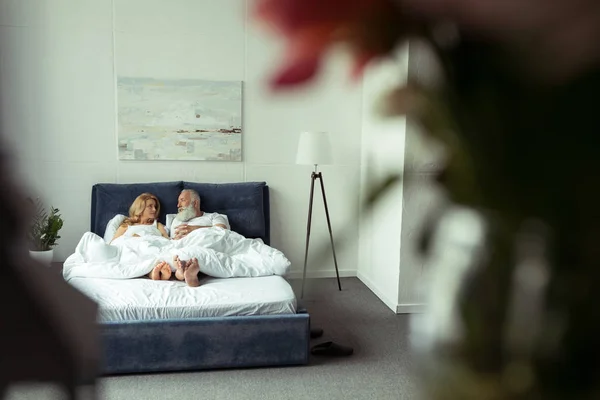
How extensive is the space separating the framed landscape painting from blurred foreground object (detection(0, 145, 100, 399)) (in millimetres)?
4435

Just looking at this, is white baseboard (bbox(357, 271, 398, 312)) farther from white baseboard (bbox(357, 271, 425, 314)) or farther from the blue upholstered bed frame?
the blue upholstered bed frame

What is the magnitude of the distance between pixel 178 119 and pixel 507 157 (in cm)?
461

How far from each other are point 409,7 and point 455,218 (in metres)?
0.09

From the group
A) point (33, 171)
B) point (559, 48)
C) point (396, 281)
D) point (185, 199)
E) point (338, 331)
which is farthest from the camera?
point (185, 199)

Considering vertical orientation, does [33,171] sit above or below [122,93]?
below

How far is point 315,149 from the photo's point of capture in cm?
414

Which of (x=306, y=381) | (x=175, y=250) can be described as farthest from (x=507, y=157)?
(x=175, y=250)

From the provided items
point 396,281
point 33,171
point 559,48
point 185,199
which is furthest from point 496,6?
point 185,199

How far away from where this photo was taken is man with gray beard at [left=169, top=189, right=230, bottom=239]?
4.07 m

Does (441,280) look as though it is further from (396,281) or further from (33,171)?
(396,281)

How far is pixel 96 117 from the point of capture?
178 inches

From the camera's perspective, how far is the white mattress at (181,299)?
2.96 m

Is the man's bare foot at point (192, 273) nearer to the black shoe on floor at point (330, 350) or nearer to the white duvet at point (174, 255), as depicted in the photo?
the white duvet at point (174, 255)

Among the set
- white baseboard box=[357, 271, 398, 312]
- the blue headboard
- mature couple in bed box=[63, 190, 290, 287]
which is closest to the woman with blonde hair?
mature couple in bed box=[63, 190, 290, 287]
